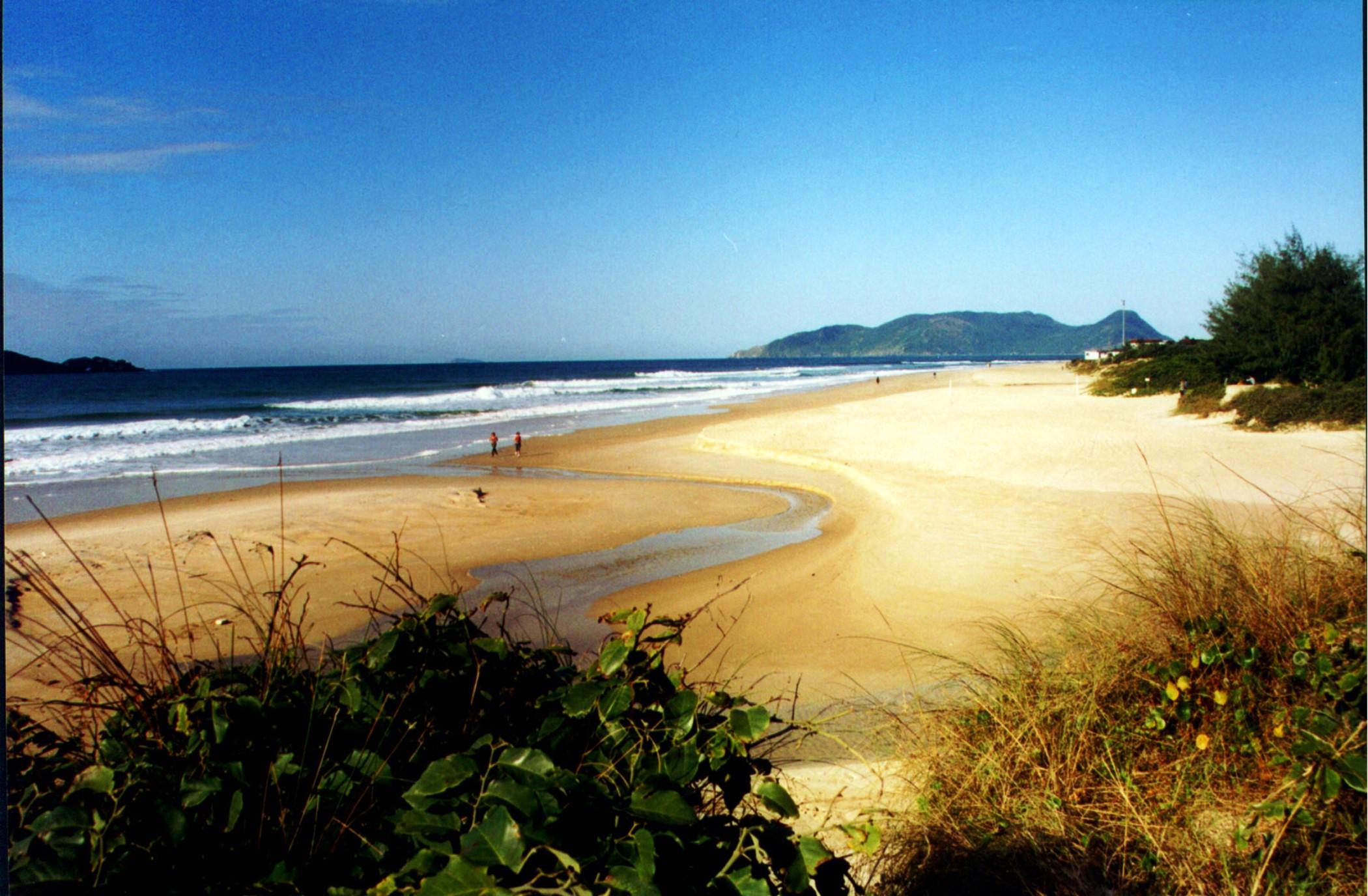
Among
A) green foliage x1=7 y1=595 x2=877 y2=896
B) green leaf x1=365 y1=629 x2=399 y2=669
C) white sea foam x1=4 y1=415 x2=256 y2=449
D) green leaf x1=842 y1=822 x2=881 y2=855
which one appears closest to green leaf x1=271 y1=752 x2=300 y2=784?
green foliage x1=7 y1=595 x2=877 y2=896

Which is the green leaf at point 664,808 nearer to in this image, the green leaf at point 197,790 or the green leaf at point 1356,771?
the green leaf at point 197,790

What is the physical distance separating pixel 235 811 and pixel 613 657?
21.9 inches

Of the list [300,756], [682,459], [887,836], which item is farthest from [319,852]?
[682,459]

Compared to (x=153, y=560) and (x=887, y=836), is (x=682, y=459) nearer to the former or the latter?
(x=153, y=560)

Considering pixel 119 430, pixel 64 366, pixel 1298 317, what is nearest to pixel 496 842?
pixel 64 366

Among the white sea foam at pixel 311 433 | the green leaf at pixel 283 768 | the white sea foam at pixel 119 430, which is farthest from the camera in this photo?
the white sea foam at pixel 119 430

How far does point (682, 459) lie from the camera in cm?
1619

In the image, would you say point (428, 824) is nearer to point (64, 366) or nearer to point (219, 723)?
point (219, 723)

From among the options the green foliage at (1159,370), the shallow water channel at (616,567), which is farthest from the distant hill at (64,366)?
the green foliage at (1159,370)

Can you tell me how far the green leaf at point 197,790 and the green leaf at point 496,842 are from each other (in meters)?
0.36

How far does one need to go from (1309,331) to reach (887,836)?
14.3ft

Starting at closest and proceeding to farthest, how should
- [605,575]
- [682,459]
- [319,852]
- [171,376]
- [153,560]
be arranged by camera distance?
1. [319,852]
2. [153,560]
3. [605,575]
4. [682,459]
5. [171,376]

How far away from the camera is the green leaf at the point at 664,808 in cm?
106

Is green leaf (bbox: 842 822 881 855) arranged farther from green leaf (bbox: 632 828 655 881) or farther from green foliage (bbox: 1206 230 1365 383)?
green foliage (bbox: 1206 230 1365 383)
